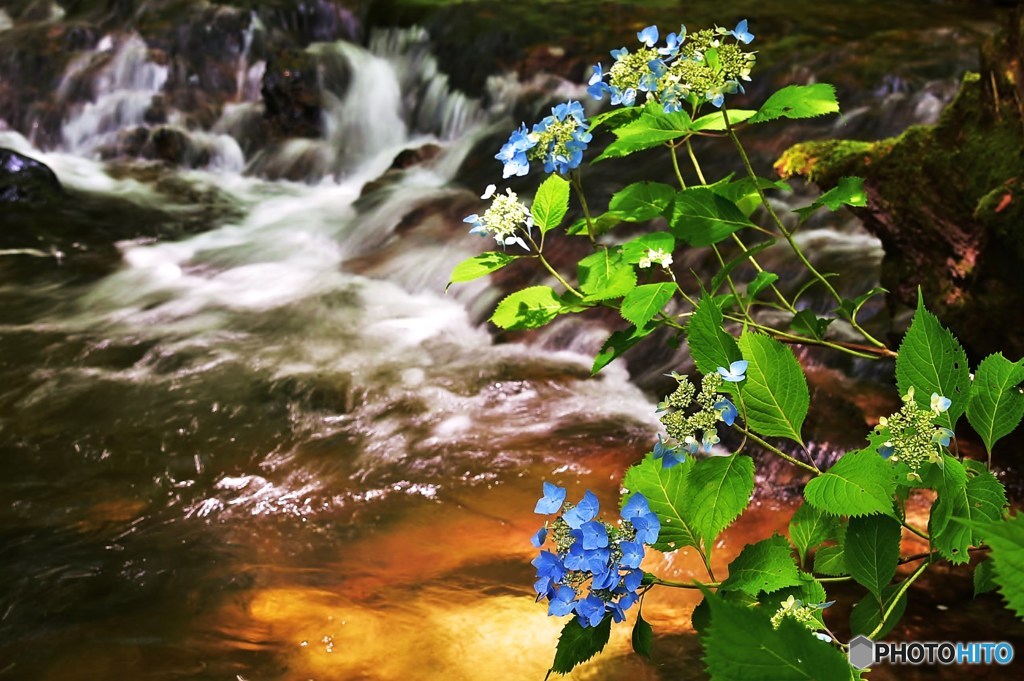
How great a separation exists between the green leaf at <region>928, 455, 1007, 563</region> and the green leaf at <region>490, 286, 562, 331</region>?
0.64 metres

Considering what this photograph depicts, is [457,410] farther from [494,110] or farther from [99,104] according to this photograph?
[99,104]

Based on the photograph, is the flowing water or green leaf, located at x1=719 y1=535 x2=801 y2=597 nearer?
green leaf, located at x1=719 y1=535 x2=801 y2=597

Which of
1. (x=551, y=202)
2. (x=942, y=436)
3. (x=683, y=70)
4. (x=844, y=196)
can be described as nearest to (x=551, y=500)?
(x=942, y=436)

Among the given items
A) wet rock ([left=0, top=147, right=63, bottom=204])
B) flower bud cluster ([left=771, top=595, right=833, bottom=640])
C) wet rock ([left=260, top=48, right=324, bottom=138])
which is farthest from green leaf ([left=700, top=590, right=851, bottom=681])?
wet rock ([left=260, top=48, right=324, bottom=138])

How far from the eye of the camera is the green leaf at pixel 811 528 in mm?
1409

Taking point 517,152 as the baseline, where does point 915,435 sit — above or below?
below

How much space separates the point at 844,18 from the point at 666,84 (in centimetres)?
889

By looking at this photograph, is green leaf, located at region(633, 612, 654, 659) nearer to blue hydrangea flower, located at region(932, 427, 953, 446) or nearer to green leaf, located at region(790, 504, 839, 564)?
green leaf, located at region(790, 504, 839, 564)

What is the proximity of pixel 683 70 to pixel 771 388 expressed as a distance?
22.3 inches

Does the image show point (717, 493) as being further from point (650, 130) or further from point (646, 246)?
point (650, 130)

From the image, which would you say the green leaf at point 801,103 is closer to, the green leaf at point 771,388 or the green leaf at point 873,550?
the green leaf at point 771,388

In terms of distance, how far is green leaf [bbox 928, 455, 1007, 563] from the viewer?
1171mm

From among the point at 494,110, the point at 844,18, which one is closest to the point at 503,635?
the point at 494,110

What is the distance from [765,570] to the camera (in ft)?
3.95
